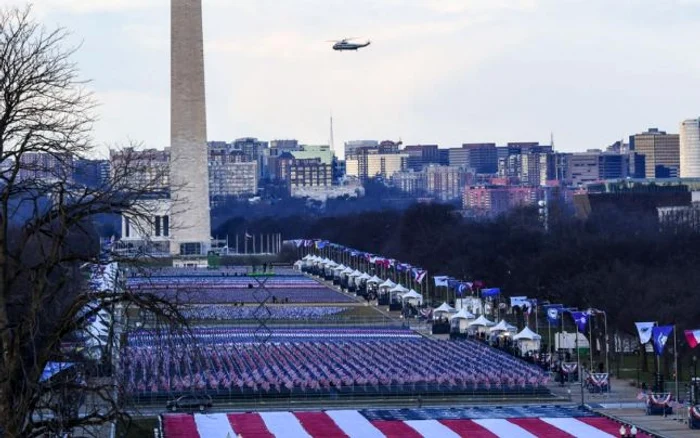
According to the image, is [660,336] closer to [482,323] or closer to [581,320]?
[581,320]

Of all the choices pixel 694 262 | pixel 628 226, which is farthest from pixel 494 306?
pixel 628 226

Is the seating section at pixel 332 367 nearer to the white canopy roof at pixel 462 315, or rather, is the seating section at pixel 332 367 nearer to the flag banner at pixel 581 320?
the flag banner at pixel 581 320

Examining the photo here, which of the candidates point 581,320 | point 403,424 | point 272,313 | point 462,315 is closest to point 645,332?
point 581,320

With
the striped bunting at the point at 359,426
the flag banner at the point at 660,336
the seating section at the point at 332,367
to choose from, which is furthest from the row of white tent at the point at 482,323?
the striped bunting at the point at 359,426

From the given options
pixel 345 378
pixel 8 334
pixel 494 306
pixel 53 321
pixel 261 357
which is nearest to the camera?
pixel 8 334

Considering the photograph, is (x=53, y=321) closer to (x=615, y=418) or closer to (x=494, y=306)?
(x=615, y=418)

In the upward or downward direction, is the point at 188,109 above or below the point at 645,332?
above
